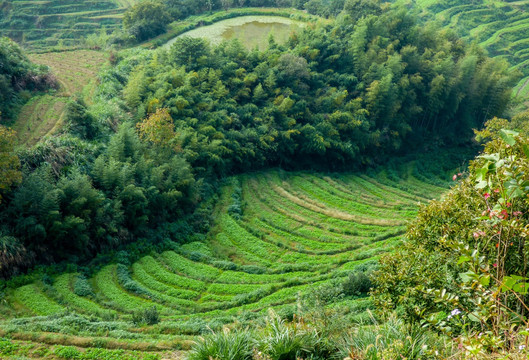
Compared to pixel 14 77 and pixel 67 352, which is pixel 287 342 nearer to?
pixel 67 352

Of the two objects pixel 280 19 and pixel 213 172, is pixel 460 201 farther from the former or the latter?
pixel 280 19

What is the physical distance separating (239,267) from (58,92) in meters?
23.4

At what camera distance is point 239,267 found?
26359mm

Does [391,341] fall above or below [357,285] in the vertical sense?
above

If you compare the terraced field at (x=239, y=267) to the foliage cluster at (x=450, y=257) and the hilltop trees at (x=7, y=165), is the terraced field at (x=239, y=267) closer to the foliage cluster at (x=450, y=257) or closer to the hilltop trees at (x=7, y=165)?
the hilltop trees at (x=7, y=165)

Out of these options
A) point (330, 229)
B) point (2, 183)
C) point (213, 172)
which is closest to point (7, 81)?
point (2, 183)

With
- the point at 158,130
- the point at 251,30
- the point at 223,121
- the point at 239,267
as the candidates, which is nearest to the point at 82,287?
the point at 239,267

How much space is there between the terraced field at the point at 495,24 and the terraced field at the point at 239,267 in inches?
2221

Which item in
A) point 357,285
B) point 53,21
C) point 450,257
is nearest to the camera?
point 450,257

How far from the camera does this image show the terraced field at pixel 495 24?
3132 inches

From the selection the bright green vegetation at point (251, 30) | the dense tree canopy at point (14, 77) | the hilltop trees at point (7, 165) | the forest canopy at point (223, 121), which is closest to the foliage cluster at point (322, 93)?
the forest canopy at point (223, 121)

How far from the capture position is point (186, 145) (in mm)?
33844

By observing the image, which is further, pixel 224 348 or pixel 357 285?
pixel 357 285

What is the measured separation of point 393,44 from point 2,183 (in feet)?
158
